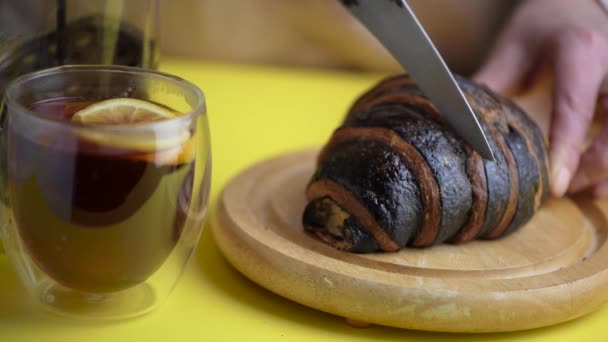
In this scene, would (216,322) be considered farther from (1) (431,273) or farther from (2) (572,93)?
(2) (572,93)

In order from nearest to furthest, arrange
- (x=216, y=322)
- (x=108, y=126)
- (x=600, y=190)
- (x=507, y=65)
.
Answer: (x=108, y=126)
(x=216, y=322)
(x=600, y=190)
(x=507, y=65)

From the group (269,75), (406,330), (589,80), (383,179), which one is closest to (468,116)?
(383,179)

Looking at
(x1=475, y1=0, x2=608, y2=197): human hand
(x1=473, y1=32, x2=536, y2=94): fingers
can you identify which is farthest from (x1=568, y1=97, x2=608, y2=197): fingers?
(x1=473, y1=32, x2=536, y2=94): fingers

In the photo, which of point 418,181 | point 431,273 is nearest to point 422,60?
point 418,181

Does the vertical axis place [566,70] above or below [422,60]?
below

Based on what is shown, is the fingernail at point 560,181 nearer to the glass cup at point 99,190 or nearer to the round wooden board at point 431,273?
the round wooden board at point 431,273

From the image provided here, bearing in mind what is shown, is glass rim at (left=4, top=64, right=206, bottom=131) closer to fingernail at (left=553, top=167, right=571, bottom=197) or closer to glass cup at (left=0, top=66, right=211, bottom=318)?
glass cup at (left=0, top=66, right=211, bottom=318)

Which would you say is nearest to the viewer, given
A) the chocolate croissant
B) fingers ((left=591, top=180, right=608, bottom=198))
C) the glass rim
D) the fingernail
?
the glass rim
